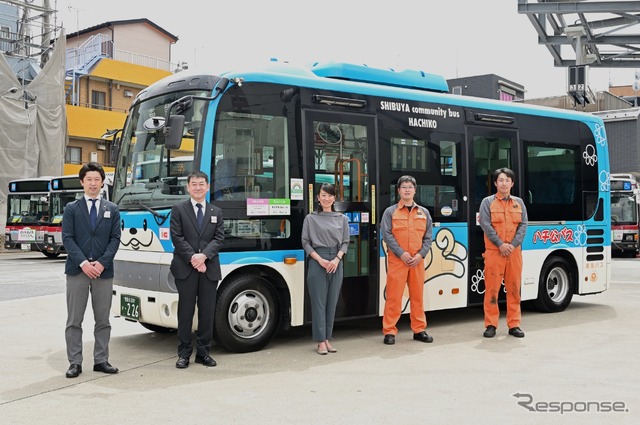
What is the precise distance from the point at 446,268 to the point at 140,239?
3944mm

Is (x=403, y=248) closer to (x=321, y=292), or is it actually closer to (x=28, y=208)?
(x=321, y=292)

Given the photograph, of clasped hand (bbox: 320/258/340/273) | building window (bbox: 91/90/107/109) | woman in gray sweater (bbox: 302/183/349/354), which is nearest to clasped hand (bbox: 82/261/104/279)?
woman in gray sweater (bbox: 302/183/349/354)

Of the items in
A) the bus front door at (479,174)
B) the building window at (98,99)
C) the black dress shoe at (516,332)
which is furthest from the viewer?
the building window at (98,99)

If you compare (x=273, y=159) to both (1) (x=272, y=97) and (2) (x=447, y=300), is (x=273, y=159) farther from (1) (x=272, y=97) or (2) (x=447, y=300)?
(2) (x=447, y=300)

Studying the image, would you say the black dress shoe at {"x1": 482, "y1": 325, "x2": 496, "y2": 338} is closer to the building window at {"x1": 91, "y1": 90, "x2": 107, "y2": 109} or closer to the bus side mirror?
the bus side mirror

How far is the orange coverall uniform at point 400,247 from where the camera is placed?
811 cm

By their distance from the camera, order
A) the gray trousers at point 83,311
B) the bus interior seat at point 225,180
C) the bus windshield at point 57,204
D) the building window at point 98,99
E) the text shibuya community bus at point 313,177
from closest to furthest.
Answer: the gray trousers at point 83,311 → the bus interior seat at point 225,180 → the text shibuya community bus at point 313,177 → the bus windshield at point 57,204 → the building window at point 98,99

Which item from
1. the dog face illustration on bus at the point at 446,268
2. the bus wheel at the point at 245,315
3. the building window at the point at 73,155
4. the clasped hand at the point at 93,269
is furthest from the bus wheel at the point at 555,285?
the building window at the point at 73,155

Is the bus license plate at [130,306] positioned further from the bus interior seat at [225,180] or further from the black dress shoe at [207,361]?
the bus interior seat at [225,180]

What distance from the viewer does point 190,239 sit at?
6887 millimetres

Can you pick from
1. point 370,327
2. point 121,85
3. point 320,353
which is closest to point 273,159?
point 320,353

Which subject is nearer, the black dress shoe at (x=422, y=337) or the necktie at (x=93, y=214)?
the necktie at (x=93, y=214)

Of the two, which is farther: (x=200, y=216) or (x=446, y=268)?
(x=446, y=268)

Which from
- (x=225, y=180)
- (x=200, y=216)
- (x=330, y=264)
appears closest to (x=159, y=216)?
Answer: (x=200, y=216)
